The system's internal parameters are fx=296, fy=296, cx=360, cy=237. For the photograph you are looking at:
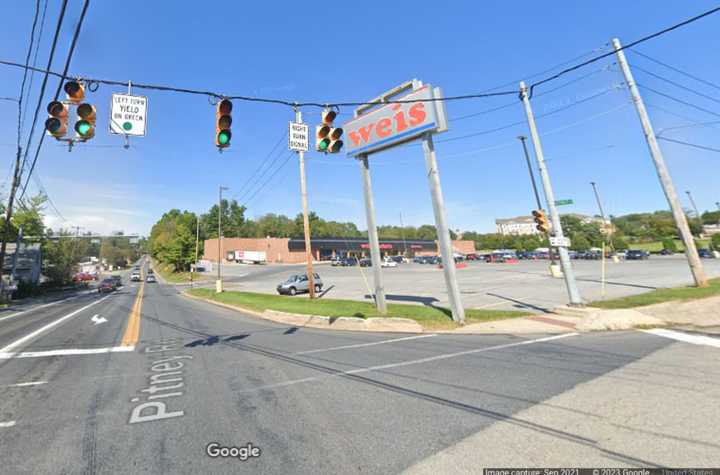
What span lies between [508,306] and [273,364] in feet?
34.4

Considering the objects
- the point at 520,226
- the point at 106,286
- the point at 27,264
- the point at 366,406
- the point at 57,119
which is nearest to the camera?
the point at 366,406

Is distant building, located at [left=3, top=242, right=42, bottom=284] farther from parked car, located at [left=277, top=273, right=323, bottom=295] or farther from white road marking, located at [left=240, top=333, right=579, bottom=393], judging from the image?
white road marking, located at [left=240, top=333, right=579, bottom=393]

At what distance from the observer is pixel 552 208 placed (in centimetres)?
1135

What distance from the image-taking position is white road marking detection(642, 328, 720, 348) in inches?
255

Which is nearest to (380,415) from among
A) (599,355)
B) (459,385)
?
(459,385)

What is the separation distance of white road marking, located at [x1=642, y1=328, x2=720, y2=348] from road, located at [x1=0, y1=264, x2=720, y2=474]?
0.29 m

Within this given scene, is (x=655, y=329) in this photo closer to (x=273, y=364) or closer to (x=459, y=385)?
(x=459, y=385)

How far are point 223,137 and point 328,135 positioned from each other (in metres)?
2.54

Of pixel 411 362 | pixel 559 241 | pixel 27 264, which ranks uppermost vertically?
pixel 27 264

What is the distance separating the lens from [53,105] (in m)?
5.28

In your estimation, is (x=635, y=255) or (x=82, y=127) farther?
(x=635, y=255)

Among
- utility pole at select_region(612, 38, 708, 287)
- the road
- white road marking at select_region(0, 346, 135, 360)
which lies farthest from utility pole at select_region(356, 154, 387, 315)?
utility pole at select_region(612, 38, 708, 287)

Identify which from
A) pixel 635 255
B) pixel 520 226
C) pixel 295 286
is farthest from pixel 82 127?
pixel 520 226

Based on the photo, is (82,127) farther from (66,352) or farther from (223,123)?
(66,352)
